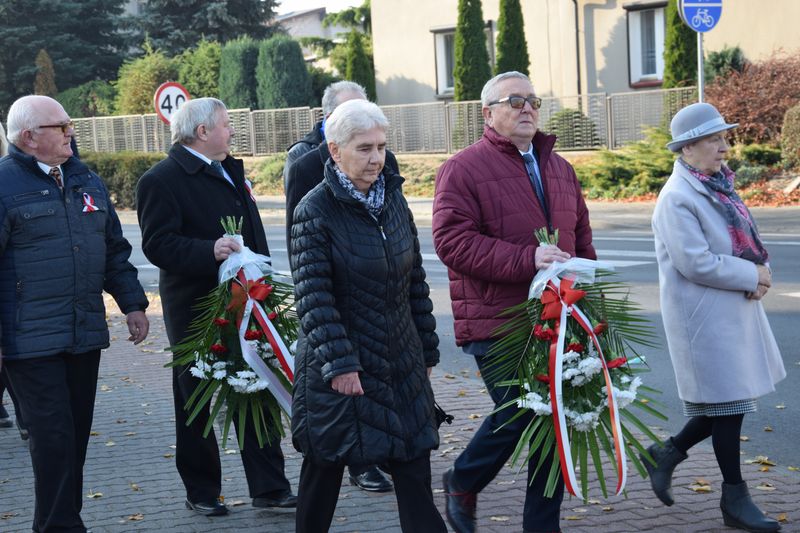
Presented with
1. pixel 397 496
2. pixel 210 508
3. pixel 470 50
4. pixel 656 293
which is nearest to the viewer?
pixel 397 496

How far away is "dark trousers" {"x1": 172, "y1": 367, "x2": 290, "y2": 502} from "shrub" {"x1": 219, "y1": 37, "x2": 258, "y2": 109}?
111 feet

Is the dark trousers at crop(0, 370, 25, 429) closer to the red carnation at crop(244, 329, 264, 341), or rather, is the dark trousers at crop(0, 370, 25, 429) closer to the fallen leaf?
the red carnation at crop(244, 329, 264, 341)

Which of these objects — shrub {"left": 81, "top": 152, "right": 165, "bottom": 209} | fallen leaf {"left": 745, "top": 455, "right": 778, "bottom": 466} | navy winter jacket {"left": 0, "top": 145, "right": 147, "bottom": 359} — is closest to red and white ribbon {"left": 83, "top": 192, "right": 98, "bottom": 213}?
navy winter jacket {"left": 0, "top": 145, "right": 147, "bottom": 359}

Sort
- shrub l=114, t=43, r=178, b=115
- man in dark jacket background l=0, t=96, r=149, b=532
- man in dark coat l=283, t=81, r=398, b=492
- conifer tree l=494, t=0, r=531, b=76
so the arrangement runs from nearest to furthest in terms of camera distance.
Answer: man in dark jacket background l=0, t=96, r=149, b=532
man in dark coat l=283, t=81, r=398, b=492
conifer tree l=494, t=0, r=531, b=76
shrub l=114, t=43, r=178, b=115

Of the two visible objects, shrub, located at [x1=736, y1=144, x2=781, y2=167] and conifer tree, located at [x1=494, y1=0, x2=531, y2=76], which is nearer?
shrub, located at [x1=736, y1=144, x2=781, y2=167]

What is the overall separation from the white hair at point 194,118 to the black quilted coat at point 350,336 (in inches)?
61.8

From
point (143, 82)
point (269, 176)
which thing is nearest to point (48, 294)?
point (269, 176)

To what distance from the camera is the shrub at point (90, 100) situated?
45438 millimetres

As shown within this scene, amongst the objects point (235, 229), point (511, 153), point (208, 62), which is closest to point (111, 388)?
point (235, 229)

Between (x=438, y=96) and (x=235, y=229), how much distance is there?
29.6 m

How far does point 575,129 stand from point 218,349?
24.5 meters

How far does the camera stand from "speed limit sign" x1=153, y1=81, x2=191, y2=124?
20.4 metres

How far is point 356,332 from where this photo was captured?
4262 millimetres

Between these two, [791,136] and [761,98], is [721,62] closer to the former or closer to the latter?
[761,98]
